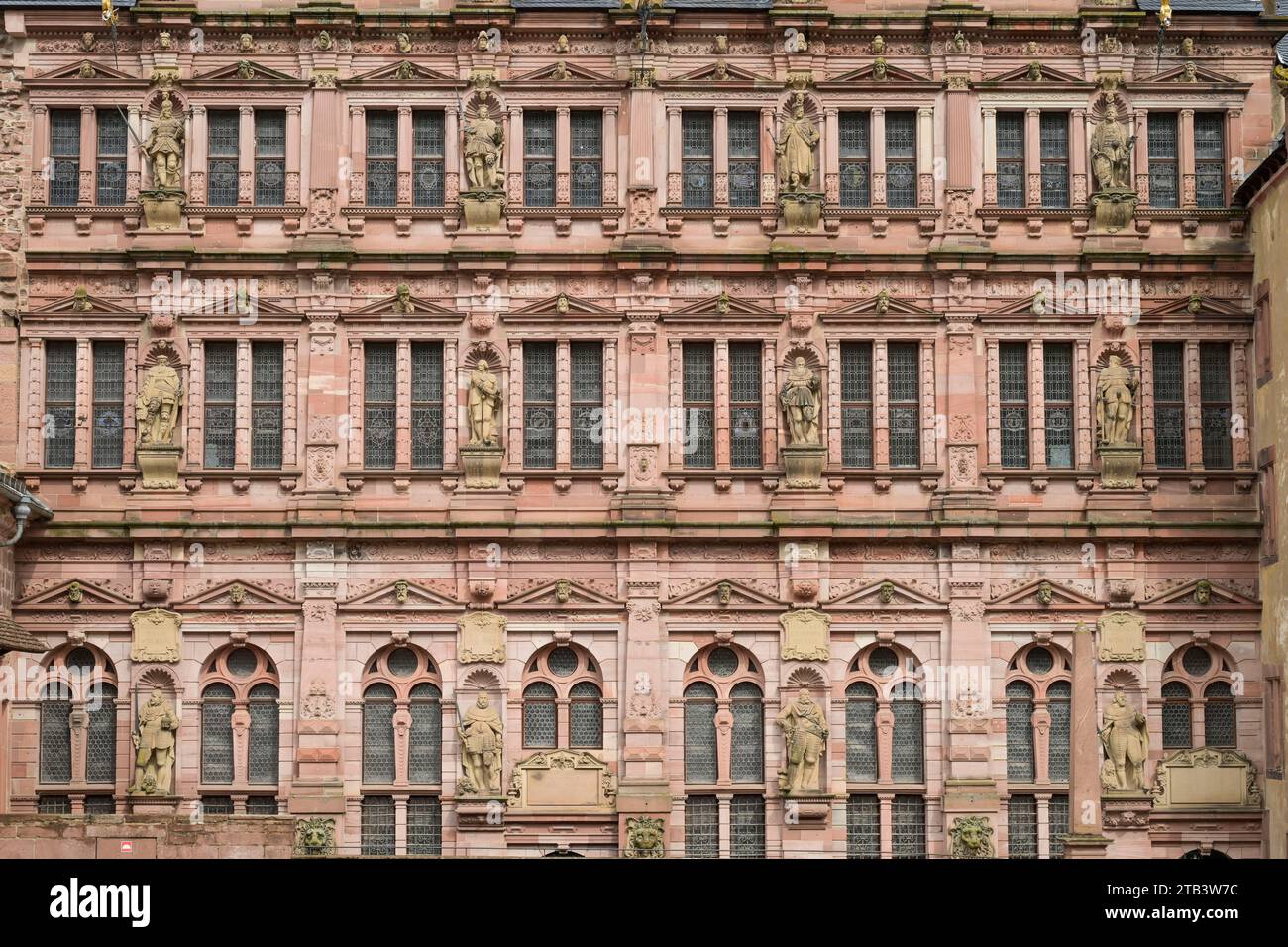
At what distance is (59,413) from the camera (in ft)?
127

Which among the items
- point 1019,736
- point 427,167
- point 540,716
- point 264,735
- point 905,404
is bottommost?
point 1019,736

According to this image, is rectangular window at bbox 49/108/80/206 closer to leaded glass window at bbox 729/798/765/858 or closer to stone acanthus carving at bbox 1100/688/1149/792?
leaded glass window at bbox 729/798/765/858

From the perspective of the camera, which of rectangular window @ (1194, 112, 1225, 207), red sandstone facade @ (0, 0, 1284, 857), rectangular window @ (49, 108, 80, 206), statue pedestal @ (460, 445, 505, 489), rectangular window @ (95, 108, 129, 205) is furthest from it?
rectangular window @ (1194, 112, 1225, 207)

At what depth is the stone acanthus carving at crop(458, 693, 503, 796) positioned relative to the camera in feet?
123

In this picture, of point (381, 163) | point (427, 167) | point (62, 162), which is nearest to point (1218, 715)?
point (427, 167)

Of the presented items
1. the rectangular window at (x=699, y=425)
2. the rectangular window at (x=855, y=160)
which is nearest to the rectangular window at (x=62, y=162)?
the rectangular window at (x=699, y=425)

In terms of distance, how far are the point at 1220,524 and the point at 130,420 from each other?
20.5 meters

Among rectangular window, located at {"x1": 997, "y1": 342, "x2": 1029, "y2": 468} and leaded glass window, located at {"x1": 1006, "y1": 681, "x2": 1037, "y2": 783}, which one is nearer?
leaded glass window, located at {"x1": 1006, "y1": 681, "x2": 1037, "y2": 783}

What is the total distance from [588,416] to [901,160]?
306 inches

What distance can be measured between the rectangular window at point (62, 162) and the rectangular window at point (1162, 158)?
67.6 ft

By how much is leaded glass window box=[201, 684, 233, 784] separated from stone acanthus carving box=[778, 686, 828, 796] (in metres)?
10.3

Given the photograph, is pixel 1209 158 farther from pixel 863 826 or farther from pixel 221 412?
pixel 221 412

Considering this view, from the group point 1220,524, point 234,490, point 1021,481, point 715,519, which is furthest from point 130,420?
point 1220,524

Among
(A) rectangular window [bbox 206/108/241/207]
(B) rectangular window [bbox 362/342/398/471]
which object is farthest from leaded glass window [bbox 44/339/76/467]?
(B) rectangular window [bbox 362/342/398/471]
